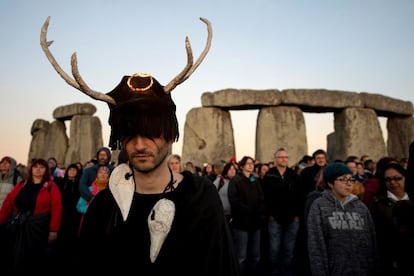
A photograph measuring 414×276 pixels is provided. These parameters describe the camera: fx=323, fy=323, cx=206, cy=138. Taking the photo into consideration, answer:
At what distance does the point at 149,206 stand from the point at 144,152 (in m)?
0.22

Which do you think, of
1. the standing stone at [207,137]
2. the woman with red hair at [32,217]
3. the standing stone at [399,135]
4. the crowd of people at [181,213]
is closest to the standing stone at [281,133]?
the standing stone at [207,137]

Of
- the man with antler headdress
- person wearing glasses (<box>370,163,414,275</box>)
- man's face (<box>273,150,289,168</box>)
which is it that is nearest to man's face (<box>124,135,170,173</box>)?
the man with antler headdress

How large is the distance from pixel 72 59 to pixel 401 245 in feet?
8.08

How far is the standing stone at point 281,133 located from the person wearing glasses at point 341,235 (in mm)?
10278

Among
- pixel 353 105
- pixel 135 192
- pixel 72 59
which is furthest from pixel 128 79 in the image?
pixel 353 105

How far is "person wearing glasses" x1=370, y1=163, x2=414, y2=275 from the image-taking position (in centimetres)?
237

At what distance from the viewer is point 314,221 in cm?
267

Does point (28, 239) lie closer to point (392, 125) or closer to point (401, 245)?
point (401, 245)

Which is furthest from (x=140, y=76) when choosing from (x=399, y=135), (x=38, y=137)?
(x=38, y=137)

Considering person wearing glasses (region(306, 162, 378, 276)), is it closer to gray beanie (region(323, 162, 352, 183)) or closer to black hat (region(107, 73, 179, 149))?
gray beanie (region(323, 162, 352, 183))

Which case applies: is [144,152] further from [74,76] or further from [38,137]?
[38,137]

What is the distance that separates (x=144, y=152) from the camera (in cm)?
130

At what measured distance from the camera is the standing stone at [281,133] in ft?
43.1

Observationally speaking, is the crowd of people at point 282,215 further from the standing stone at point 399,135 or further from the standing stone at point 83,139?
the standing stone at point 83,139
